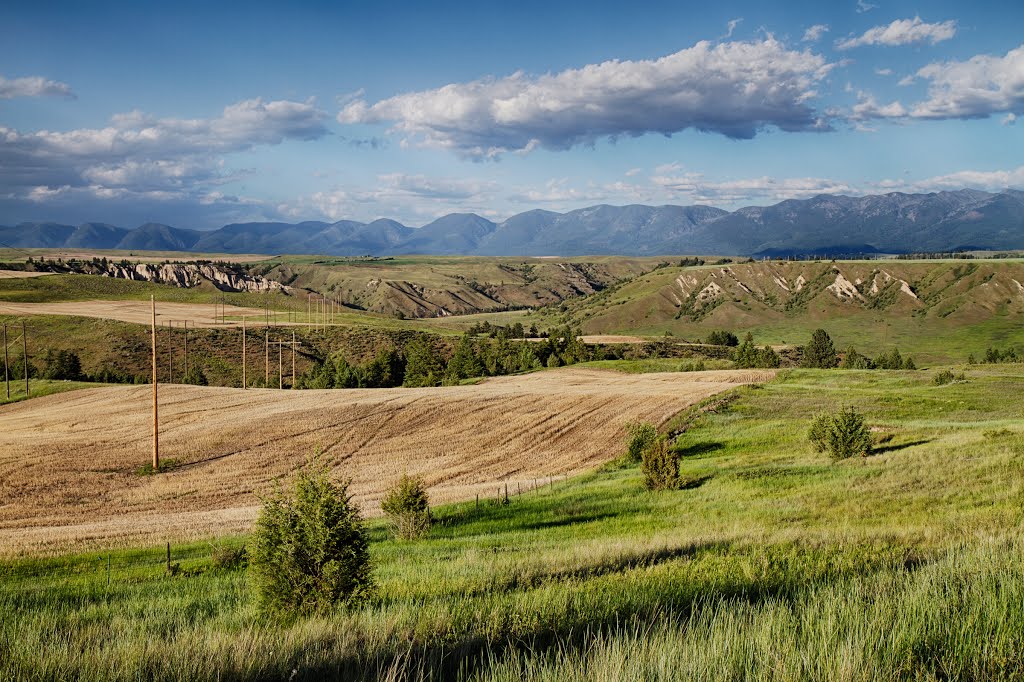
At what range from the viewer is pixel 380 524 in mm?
25500

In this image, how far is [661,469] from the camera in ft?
95.4

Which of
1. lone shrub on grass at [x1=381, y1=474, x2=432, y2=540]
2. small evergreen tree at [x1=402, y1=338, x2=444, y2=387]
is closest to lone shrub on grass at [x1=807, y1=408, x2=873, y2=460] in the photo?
lone shrub on grass at [x1=381, y1=474, x2=432, y2=540]

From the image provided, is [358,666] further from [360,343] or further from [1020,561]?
[360,343]

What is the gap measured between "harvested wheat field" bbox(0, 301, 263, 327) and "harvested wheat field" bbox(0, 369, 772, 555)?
65067 mm

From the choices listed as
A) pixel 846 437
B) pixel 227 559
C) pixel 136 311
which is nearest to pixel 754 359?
pixel 846 437

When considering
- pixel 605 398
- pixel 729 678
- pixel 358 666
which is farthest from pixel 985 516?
pixel 605 398

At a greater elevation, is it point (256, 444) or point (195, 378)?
point (256, 444)

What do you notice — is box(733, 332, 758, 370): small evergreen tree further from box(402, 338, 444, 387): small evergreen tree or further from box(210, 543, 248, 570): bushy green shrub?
box(210, 543, 248, 570): bushy green shrub

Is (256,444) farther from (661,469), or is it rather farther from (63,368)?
(63,368)

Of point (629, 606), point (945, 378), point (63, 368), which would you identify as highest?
point (629, 606)

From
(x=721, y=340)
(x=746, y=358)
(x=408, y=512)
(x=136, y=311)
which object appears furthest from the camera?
(x=721, y=340)

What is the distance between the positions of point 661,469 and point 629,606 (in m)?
23.4

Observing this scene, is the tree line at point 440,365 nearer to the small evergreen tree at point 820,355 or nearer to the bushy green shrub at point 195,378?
the bushy green shrub at point 195,378

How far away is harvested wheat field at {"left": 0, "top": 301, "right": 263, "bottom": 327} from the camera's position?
13075 cm
